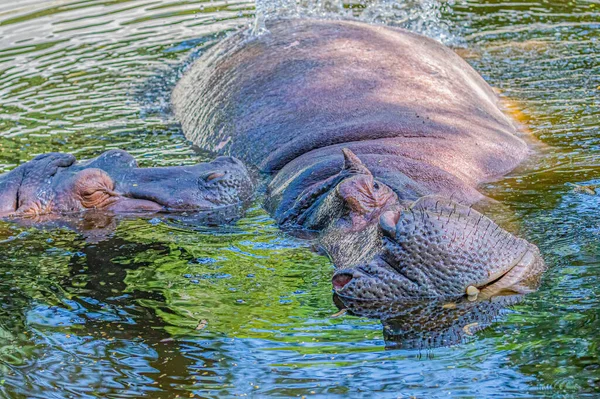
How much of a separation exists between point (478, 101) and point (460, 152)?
1161 millimetres

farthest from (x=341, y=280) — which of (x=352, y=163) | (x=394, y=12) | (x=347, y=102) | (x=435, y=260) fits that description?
(x=394, y=12)

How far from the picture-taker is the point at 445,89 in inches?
286

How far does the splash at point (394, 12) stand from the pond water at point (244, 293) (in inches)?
3.2

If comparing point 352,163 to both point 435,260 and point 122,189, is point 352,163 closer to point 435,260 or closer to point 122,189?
point 435,260

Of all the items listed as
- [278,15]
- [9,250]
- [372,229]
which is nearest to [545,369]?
[372,229]

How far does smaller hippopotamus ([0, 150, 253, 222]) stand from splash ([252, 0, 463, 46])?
3417mm

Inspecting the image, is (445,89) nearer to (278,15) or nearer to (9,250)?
(278,15)

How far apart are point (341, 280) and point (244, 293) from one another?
1.88ft

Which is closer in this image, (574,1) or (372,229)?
(372,229)

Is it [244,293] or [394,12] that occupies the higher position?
[394,12]

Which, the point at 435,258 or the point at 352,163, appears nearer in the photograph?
the point at 435,258

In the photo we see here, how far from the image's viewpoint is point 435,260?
14.6ft

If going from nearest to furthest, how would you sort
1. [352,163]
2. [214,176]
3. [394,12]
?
[352,163]
[214,176]
[394,12]

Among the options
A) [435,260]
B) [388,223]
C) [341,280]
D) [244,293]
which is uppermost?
[388,223]
